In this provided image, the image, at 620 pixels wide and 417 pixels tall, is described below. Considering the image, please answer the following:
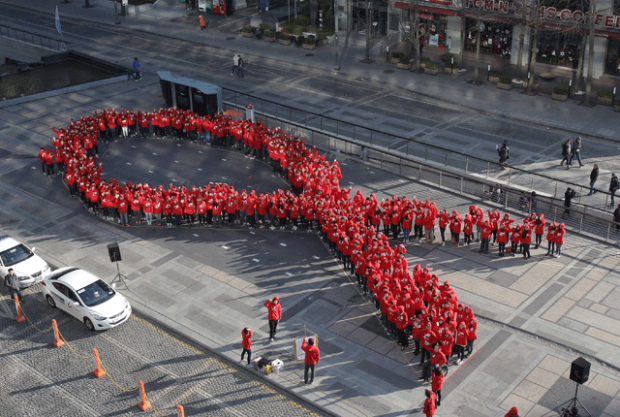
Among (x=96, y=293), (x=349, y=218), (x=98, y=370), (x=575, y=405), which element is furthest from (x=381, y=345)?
(x=96, y=293)

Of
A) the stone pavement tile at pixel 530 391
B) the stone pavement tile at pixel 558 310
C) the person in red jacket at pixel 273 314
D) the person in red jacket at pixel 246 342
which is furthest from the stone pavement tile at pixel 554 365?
the person in red jacket at pixel 246 342

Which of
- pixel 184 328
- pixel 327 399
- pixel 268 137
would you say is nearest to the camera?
pixel 327 399

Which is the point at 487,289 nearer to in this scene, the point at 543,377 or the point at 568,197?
the point at 543,377

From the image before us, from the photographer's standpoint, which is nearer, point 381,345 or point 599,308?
point 381,345

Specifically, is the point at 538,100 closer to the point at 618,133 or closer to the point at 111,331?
the point at 618,133

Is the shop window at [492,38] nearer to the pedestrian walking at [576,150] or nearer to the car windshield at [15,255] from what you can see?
the pedestrian walking at [576,150]

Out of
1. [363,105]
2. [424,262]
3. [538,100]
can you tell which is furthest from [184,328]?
[538,100]
